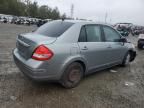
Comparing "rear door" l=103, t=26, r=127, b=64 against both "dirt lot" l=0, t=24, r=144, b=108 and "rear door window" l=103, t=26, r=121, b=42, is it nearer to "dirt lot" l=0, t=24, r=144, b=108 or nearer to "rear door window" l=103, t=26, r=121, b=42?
"rear door window" l=103, t=26, r=121, b=42

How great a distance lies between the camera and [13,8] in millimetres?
72062

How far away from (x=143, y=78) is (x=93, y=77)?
1674 mm

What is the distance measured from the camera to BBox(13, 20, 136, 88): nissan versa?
3416mm

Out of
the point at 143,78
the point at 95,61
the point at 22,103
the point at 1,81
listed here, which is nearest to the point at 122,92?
the point at 95,61

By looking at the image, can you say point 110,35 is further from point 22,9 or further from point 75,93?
point 22,9

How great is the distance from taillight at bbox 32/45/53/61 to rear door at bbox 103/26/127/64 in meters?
2.04

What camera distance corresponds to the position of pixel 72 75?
4.09 meters

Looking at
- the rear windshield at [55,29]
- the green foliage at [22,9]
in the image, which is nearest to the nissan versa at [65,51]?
the rear windshield at [55,29]

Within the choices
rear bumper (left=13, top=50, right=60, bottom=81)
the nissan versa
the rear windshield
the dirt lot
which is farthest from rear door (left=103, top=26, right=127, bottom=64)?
rear bumper (left=13, top=50, right=60, bottom=81)

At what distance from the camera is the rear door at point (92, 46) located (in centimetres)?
411

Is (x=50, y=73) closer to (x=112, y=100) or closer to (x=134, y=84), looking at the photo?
(x=112, y=100)

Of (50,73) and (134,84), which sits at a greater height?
(50,73)

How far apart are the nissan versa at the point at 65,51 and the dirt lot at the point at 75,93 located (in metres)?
0.37

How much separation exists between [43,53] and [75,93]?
1.28 metres
